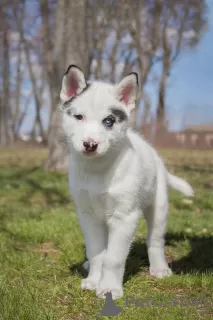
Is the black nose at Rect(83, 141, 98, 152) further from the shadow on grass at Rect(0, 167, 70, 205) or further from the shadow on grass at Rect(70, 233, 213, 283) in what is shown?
the shadow on grass at Rect(0, 167, 70, 205)

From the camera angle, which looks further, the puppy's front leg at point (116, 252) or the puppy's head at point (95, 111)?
the puppy's front leg at point (116, 252)

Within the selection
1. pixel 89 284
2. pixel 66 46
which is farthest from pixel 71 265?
pixel 66 46

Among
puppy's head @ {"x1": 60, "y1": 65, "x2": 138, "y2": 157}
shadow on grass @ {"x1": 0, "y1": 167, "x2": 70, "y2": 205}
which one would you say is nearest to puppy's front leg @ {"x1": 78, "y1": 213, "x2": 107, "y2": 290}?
Result: puppy's head @ {"x1": 60, "y1": 65, "x2": 138, "y2": 157}

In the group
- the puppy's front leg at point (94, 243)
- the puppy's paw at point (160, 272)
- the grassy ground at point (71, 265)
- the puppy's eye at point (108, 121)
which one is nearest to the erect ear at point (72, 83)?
the puppy's eye at point (108, 121)

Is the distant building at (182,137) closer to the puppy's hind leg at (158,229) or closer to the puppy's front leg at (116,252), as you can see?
the puppy's hind leg at (158,229)

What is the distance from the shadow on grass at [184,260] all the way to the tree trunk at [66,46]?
17.6 ft

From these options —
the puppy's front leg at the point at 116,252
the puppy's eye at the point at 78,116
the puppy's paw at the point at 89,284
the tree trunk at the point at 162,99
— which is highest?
the puppy's eye at the point at 78,116

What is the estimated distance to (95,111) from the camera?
10.1ft

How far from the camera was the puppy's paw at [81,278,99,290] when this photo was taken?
3.47 meters

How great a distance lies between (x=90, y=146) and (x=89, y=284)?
1291 mm

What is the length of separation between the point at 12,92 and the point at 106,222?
35186 mm

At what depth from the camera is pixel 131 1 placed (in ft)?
45.9

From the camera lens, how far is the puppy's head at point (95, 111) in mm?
2996

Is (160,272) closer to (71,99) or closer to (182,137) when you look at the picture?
(71,99)
